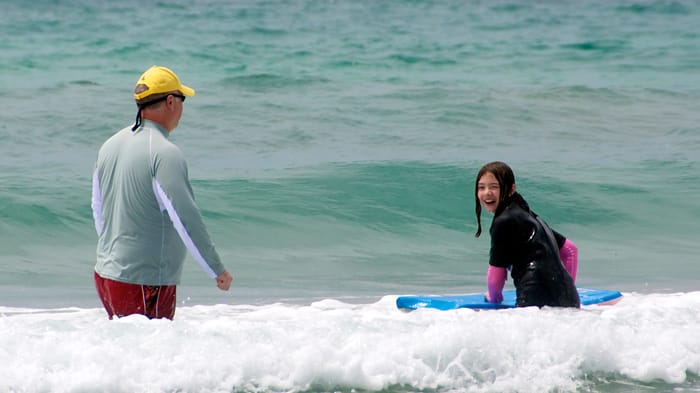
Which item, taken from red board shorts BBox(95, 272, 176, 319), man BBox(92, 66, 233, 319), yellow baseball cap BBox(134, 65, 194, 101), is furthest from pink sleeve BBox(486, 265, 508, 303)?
yellow baseball cap BBox(134, 65, 194, 101)

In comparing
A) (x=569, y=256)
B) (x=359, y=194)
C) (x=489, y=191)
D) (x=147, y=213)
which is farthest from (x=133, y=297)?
(x=359, y=194)

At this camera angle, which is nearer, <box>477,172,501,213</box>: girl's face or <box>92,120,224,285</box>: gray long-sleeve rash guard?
<box>92,120,224,285</box>: gray long-sleeve rash guard

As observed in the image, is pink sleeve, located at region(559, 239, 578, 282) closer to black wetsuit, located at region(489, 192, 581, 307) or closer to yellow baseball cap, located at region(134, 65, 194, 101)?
black wetsuit, located at region(489, 192, 581, 307)

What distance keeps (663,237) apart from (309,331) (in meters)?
7.49

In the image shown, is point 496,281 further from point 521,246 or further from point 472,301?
point 472,301

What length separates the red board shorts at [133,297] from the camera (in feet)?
14.9

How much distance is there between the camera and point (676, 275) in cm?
898

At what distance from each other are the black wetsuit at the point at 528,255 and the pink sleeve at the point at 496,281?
0.19 feet

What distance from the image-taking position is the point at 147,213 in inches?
176

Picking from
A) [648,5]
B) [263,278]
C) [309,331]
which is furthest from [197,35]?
[309,331]

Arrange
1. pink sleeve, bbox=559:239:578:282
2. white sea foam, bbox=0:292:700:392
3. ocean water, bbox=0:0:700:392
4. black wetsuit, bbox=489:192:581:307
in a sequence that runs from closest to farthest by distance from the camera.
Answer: white sea foam, bbox=0:292:700:392 < ocean water, bbox=0:0:700:392 < black wetsuit, bbox=489:192:581:307 < pink sleeve, bbox=559:239:578:282

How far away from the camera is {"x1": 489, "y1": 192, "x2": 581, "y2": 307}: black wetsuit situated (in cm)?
534

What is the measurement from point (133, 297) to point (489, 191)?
75.4 inches

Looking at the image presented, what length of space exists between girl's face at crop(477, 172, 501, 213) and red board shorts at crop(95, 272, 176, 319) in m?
1.70
